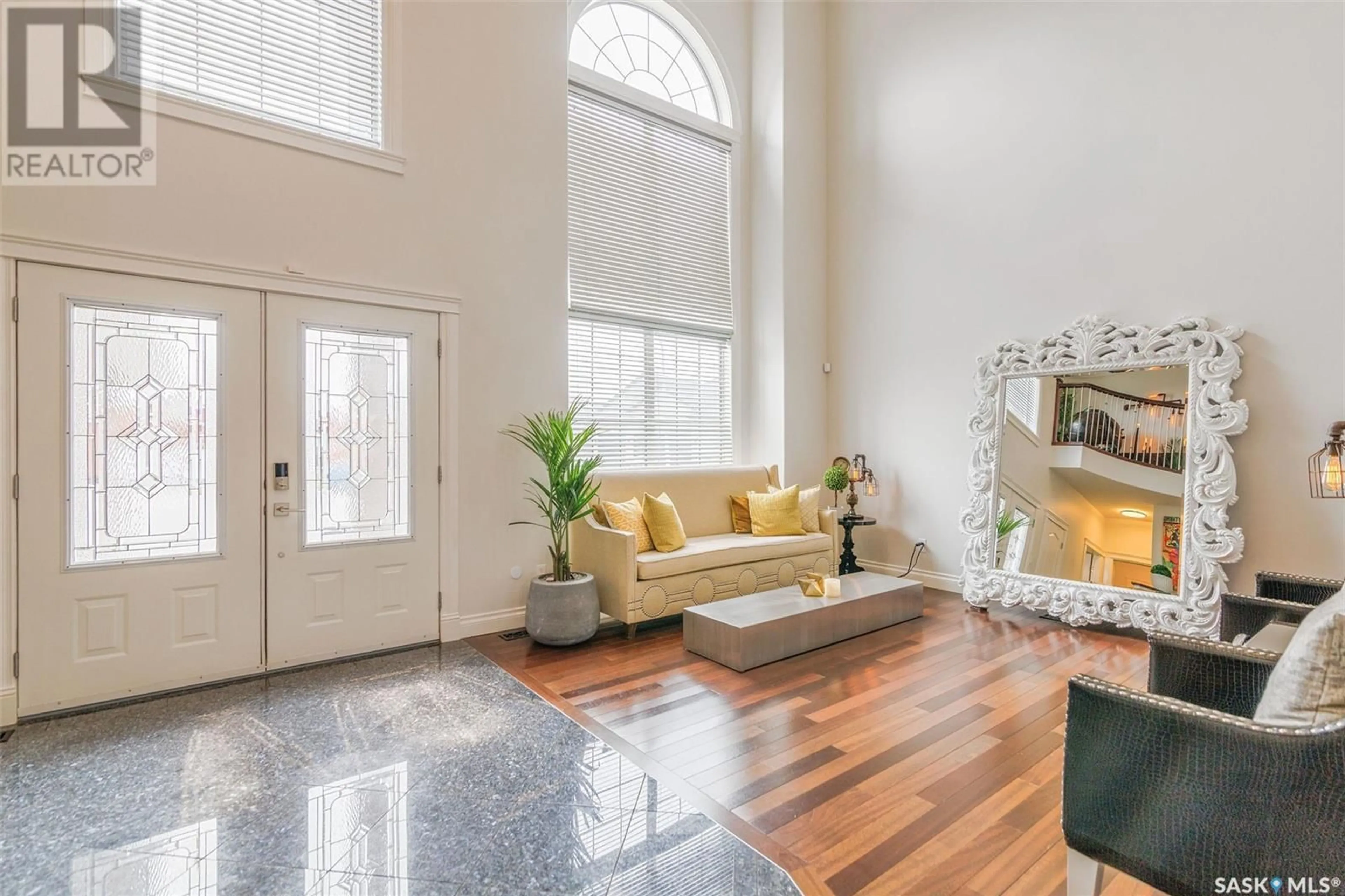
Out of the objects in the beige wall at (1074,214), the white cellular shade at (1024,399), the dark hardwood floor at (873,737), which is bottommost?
the dark hardwood floor at (873,737)

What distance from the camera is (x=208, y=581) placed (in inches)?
130

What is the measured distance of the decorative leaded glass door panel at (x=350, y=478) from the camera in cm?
353

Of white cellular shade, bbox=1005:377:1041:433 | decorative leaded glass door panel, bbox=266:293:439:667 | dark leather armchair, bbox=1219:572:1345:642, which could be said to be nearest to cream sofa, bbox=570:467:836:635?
decorative leaded glass door panel, bbox=266:293:439:667

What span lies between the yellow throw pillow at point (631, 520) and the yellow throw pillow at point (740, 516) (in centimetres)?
101

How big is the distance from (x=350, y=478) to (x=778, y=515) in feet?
10.3

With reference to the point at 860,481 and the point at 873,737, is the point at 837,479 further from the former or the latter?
the point at 873,737

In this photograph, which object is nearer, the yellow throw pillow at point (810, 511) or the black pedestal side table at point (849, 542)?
the yellow throw pillow at point (810, 511)

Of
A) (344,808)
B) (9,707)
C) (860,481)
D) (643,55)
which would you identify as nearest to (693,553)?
(860,481)

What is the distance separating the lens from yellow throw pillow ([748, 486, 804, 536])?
204 inches

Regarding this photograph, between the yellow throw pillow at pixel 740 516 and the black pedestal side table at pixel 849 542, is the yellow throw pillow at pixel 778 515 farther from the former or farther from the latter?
the black pedestal side table at pixel 849 542

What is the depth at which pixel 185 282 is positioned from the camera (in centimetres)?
326

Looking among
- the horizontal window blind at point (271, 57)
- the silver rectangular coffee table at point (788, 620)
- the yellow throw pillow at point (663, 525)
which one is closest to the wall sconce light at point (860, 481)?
the silver rectangular coffee table at point (788, 620)

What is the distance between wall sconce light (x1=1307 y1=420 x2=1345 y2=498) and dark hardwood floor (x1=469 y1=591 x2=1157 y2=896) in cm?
131

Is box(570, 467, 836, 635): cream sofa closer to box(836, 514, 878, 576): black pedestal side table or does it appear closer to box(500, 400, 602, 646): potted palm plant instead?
box(500, 400, 602, 646): potted palm plant
